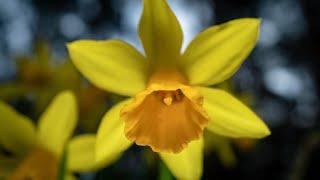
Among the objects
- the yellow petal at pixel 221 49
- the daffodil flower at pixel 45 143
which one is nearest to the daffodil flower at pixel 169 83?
the yellow petal at pixel 221 49

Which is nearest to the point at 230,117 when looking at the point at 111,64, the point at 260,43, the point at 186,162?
the point at 186,162

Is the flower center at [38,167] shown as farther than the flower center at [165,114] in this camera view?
Yes

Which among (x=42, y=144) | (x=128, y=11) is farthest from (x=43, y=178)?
(x=128, y=11)

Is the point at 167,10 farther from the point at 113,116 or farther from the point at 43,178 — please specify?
the point at 43,178

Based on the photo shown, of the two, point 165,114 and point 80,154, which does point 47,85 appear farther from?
point 165,114

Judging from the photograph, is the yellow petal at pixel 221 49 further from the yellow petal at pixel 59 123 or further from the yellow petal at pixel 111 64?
the yellow petal at pixel 59 123

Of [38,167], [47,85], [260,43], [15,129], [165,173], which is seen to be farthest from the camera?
[260,43]
